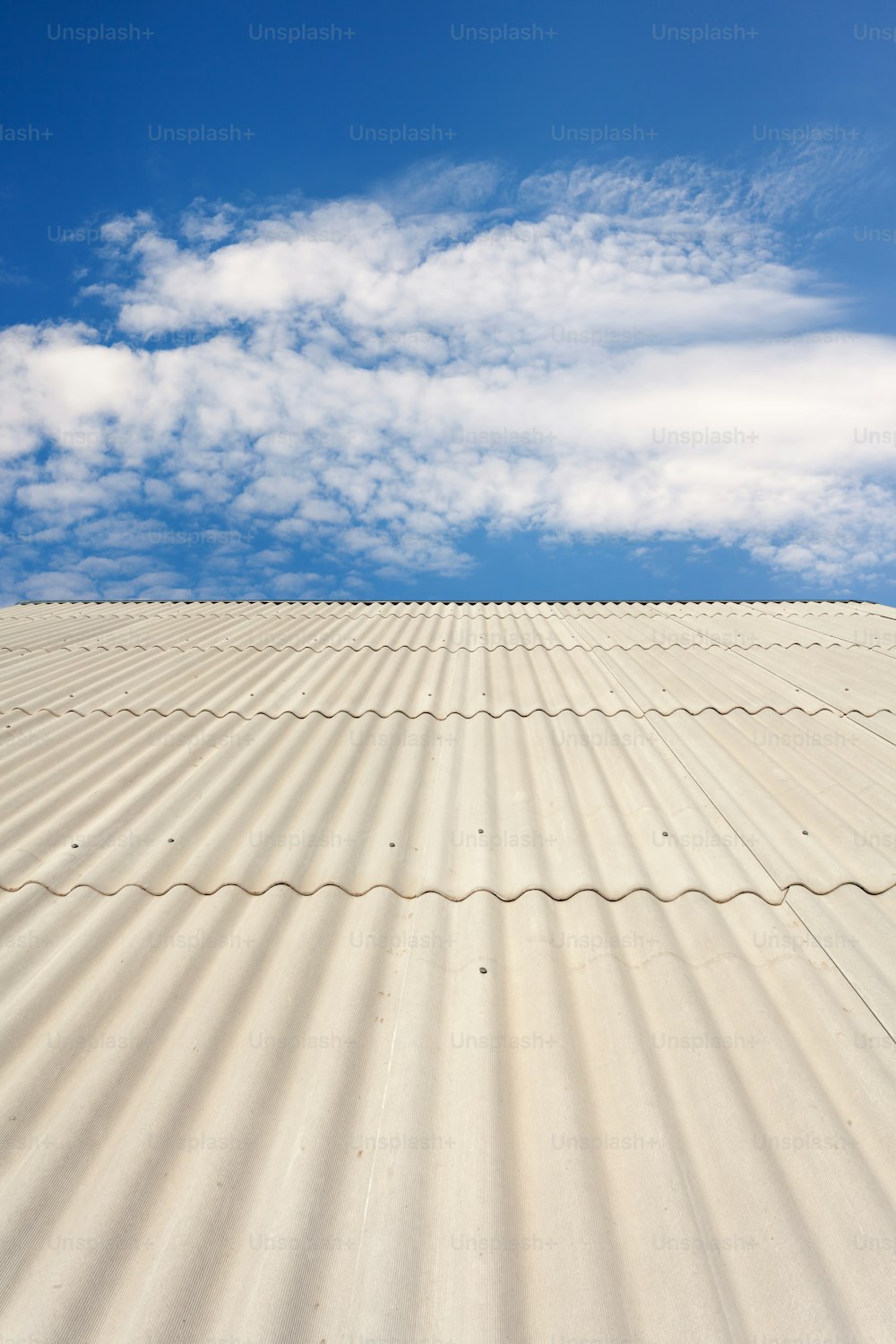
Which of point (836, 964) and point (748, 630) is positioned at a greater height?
point (748, 630)

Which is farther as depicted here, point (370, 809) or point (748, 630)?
point (748, 630)

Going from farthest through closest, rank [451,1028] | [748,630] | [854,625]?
[854,625] → [748,630] → [451,1028]

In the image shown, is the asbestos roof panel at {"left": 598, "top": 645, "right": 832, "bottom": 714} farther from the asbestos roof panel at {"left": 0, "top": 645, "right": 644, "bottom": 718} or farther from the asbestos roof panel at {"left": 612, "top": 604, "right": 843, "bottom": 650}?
the asbestos roof panel at {"left": 612, "top": 604, "right": 843, "bottom": 650}

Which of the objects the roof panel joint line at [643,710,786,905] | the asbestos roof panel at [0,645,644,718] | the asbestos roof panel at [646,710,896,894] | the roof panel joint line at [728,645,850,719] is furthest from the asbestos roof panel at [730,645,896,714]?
the asbestos roof panel at [0,645,644,718]

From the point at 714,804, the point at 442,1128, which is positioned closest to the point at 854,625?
the point at 714,804

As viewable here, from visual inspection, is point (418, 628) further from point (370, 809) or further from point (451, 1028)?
point (451, 1028)

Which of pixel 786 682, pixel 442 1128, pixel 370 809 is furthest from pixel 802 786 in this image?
pixel 442 1128

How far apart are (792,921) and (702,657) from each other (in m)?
3.03

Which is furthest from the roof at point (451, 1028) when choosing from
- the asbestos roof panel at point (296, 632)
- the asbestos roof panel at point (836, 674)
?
the asbestos roof panel at point (296, 632)

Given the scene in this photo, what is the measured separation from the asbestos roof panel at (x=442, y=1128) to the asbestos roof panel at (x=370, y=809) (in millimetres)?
210

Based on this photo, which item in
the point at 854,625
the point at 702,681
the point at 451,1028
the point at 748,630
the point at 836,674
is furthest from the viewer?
the point at 854,625

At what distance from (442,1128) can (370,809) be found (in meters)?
1.42

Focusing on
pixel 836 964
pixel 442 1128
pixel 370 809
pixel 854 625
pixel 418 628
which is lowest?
pixel 442 1128

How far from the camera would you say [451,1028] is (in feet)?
6.17
